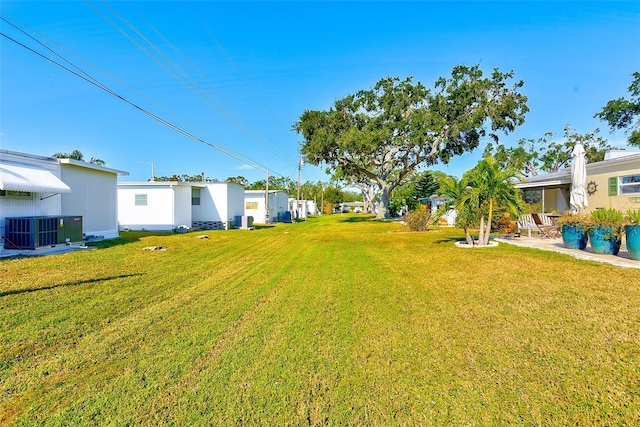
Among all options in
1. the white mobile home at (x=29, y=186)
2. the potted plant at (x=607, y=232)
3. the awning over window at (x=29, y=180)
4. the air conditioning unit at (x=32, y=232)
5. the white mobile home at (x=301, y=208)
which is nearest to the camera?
the potted plant at (x=607, y=232)

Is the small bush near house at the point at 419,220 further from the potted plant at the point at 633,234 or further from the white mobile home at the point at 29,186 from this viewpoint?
the white mobile home at the point at 29,186

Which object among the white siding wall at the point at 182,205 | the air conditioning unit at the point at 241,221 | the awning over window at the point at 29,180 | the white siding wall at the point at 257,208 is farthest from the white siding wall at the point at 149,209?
the white siding wall at the point at 257,208

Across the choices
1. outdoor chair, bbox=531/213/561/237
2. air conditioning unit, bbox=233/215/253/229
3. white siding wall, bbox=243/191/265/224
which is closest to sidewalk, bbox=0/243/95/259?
air conditioning unit, bbox=233/215/253/229

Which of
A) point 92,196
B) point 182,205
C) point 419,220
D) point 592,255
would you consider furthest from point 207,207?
point 592,255

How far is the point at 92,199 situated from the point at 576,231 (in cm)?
1746

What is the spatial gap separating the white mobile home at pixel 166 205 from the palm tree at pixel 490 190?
15.0m

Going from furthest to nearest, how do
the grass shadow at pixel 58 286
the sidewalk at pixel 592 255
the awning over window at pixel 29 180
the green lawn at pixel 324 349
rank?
the awning over window at pixel 29 180
the sidewalk at pixel 592 255
the grass shadow at pixel 58 286
the green lawn at pixel 324 349

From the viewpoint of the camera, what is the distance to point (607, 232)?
26.7 feet

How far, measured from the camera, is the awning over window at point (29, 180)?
926 cm

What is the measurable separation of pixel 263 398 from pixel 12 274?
24.1 feet

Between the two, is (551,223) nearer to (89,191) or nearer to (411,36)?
(411,36)

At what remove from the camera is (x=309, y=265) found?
810cm

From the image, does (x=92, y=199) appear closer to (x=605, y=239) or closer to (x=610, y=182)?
(x=605, y=239)

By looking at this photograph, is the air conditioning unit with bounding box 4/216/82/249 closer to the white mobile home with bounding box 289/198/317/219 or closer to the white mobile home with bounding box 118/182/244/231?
the white mobile home with bounding box 118/182/244/231
